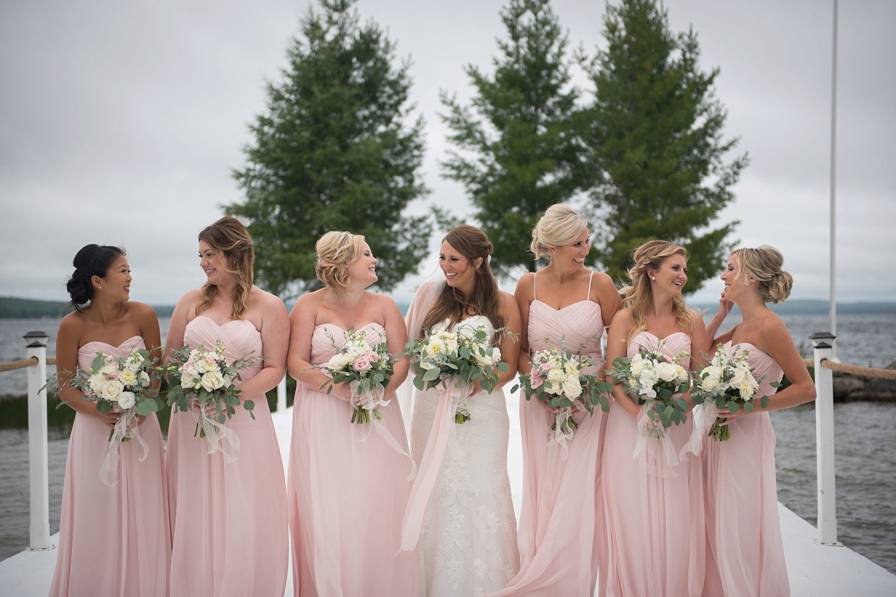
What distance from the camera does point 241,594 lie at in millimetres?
4590

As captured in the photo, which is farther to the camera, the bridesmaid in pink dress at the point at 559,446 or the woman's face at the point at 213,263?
the bridesmaid in pink dress at the point at 559,446

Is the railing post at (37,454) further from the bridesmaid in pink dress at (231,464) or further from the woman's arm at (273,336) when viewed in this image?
the woman's arm at (273,336)

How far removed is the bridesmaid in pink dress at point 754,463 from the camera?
4.68 metres

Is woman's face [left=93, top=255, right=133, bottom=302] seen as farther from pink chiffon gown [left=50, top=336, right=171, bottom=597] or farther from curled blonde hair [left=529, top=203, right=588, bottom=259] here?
curled blonde hair [left=529, top=203, right=588, bottom=259]

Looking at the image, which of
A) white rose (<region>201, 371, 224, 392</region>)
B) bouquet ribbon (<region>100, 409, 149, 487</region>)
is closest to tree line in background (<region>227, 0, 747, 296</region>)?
bouquet ribbon (<region>100, 409, 149, 487</region>)

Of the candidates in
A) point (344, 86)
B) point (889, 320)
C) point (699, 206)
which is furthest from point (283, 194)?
point (889, 320)

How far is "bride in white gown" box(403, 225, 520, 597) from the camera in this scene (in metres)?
4.87

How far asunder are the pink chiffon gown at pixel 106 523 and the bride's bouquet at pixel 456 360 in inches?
67.8

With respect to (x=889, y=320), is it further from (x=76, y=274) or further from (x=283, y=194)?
(x=76, y=274)

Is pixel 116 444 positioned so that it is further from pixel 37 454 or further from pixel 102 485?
pixel 37 454

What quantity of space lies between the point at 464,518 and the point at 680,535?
1293 mm

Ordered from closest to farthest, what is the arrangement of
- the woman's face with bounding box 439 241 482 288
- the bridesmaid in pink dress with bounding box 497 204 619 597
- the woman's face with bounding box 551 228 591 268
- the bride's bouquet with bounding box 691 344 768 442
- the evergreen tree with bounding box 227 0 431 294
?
1. the bride's bouquet with bounding box 691 344 768 442
2. the bridesmaid in pink dress with bounding box 497 204 619 597
3. the woman's face with bounding box 439 241 482 288
4. the woman's face with bounding box 551 228 591 268
5. the evergreen tree with bounding box 227 0 431 294

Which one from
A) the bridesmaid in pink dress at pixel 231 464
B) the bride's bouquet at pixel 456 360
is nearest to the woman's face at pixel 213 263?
the bridesmaid in pink dress at pixel 231 464

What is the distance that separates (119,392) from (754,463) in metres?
3.68
